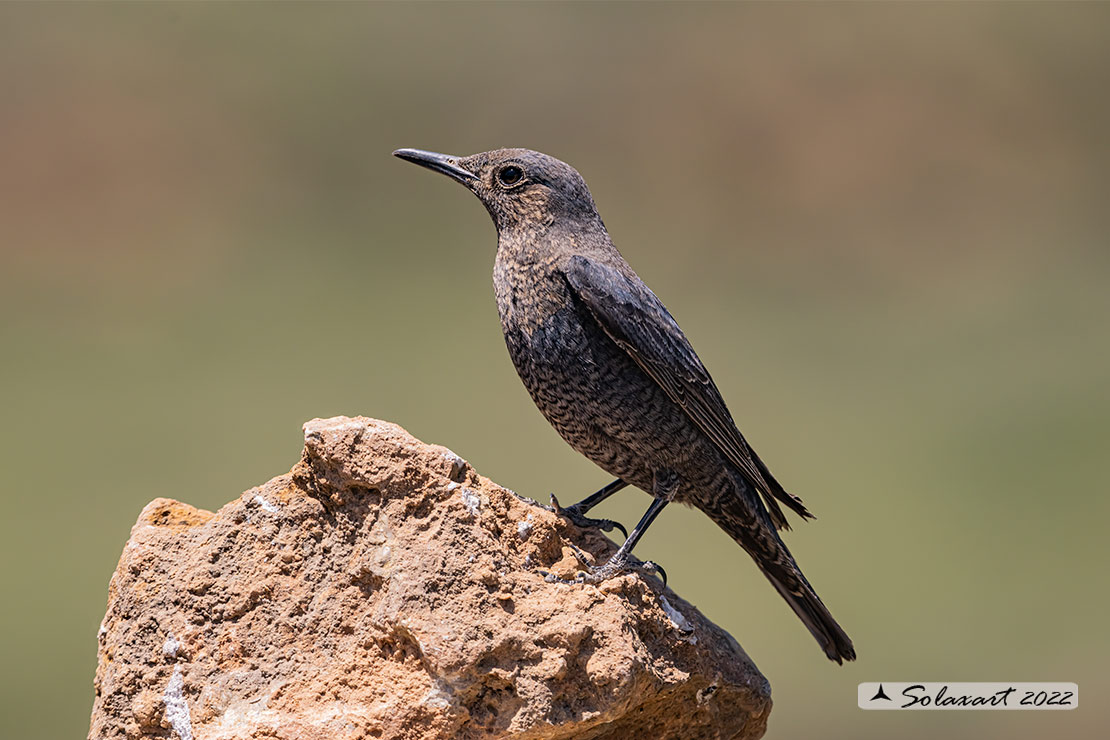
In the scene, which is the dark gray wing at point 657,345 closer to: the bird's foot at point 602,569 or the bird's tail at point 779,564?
the bird's tail at point 779,564

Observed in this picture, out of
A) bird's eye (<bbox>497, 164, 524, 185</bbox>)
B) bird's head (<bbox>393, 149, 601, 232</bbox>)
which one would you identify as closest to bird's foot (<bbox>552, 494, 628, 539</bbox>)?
bird's head (<bbox>393, 149, 601, 232</bbox>)

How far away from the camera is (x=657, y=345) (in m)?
5.60

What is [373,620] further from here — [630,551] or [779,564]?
[779,564]

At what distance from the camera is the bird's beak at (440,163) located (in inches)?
242

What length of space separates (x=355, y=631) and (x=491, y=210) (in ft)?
8.19

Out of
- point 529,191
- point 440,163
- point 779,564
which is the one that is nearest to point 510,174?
point 529,191

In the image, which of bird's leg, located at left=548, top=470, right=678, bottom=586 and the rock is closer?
the rock

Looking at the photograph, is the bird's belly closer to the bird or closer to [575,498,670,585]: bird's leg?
the bird

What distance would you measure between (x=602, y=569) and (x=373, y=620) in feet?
3.75

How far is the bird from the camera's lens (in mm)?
5547

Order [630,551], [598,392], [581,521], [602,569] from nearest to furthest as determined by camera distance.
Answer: [602,569] → [630,551] → [598,392] → [581,521]

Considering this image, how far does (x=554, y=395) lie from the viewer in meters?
5.60

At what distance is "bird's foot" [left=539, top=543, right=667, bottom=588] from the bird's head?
1.79m

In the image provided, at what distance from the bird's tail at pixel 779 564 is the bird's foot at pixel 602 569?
0.65 metres
